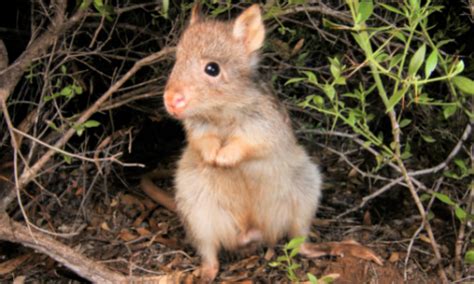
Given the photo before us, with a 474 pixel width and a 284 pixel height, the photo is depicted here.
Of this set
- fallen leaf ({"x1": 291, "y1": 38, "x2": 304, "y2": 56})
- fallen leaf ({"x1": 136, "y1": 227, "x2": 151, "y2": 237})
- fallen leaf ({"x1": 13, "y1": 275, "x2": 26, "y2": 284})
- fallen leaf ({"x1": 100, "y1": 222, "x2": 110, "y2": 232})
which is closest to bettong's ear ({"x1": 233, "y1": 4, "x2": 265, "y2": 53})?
fallen leaf ({"x1": 291, "y1": 38, "x2": 304, "y2": 56})

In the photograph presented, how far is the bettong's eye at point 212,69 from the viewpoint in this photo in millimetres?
3611

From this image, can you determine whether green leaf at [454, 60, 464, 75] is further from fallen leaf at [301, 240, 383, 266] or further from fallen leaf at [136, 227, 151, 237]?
fallen leaf at [136, 227, 151, 237]

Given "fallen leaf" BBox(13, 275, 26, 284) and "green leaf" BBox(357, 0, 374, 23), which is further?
"fallen leaf" BBox(13, 275, 26, 284)

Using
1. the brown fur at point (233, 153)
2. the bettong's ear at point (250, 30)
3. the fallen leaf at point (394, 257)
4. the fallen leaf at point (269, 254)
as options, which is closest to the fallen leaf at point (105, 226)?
the brown fur at point (233, 153)

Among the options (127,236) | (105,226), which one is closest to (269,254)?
(127,236)

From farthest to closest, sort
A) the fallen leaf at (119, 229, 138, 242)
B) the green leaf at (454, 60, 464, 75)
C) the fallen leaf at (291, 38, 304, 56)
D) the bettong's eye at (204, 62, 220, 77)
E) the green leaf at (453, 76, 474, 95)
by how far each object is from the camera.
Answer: the fallen leaf at (119, 229, 138, 242)
the fallen leaf at (291, 38, 304, 56)
the bettong's eye at (204, 62, 220, 77)
the green leaf at (453, 76, 474, 95)
the green leaf at (454, 60, 464, 75)

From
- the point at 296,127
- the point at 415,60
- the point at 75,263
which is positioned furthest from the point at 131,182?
the point at 415,60

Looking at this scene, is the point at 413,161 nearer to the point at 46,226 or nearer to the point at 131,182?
the point at 131,182

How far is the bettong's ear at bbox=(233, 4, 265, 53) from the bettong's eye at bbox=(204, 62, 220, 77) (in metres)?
0.25

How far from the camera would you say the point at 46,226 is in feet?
14.8

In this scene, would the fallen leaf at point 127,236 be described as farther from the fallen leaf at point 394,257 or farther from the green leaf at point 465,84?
the green leaf at point 465,84

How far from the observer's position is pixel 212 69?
3.62m

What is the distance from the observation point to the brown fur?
11.9ft

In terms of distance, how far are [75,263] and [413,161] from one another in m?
2.60
